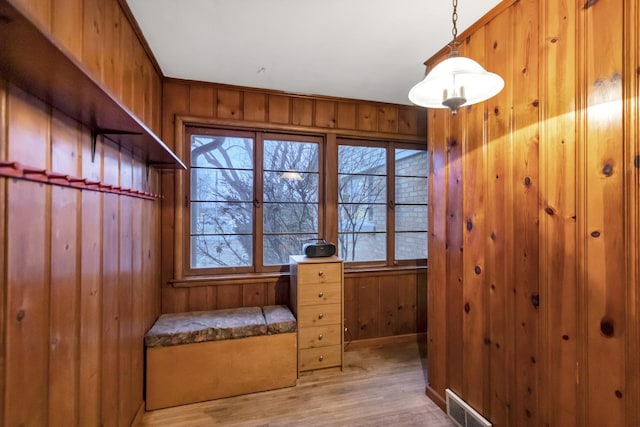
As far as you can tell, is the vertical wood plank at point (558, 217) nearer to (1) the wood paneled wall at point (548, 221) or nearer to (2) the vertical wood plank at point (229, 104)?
(1) the wood paneled wall at point (548, 221)

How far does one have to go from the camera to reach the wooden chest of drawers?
2346 mm

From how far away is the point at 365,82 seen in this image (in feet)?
8.18

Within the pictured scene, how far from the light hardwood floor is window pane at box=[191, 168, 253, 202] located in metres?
1.59

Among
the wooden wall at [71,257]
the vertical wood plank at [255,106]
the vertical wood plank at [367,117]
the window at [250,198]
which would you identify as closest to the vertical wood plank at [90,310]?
the wooden wall at [71,257]

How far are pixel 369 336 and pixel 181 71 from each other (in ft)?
9.52

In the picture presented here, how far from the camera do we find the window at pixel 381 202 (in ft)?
9.71

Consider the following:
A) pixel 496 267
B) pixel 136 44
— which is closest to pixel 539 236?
pixel 496 267

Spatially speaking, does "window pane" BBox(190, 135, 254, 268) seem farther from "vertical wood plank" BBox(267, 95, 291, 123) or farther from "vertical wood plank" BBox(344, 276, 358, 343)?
"vertical wood plank" BBox(344, 276, 358, 343)

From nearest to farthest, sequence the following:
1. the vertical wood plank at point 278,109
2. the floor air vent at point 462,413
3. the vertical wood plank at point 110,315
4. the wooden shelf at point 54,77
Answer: the wooden shelf at point 54,77, the vertical wood plank at point 110,315, the floor air vent at point 462,413, the vertical wood plank at point 278,109

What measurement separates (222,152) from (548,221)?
239 centimetres

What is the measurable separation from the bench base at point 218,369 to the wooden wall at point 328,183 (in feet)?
1.62

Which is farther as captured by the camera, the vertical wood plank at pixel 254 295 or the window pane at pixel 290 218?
the window pane at pixel 290 218

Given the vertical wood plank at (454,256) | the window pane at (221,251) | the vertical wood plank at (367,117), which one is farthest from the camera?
the vertical wood plank at (367,117)

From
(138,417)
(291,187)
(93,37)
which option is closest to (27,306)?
(93,37)
